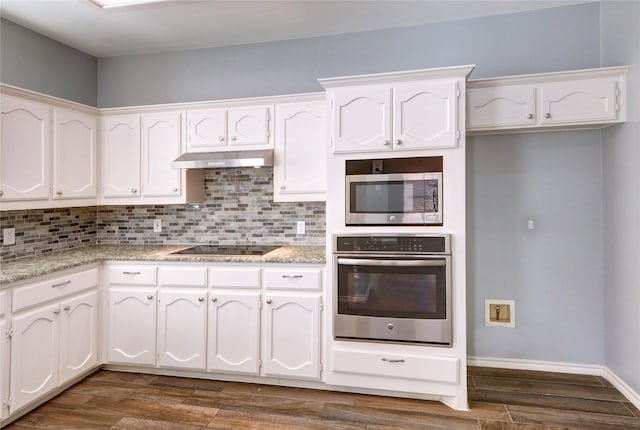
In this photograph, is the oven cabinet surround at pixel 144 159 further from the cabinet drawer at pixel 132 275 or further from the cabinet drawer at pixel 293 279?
the cabinet drawer at pixel 293 279

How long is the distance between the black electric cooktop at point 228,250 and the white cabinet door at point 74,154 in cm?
94

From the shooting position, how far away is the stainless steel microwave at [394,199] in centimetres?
251

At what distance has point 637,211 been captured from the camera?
94.3 inches

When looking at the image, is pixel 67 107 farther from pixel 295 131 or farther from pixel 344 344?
pixel 344 344

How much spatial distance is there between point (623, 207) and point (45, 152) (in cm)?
395

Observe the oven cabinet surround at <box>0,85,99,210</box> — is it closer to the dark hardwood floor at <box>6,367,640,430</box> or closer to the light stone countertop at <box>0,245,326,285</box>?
the light stone countertop at <box>0,245,326,285</box>

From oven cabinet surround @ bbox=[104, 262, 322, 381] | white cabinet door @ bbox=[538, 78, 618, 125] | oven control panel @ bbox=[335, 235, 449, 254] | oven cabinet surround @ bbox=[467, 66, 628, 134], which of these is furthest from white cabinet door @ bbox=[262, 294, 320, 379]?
white cabinet door @ bbox=[538, 78, 618, 125]

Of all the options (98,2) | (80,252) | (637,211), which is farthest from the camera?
(80,252)

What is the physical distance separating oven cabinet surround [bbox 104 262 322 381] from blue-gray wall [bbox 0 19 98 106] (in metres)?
1.59

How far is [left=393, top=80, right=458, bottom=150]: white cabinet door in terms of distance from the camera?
8.08 ft

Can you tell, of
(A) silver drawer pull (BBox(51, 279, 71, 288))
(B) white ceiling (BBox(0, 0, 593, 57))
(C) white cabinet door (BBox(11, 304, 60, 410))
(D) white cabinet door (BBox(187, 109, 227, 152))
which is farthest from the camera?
(D) white cabinet door (BBox(187, 109, 227, 152))

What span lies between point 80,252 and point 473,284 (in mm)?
3127

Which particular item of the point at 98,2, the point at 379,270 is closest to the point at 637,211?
the point at 379,270

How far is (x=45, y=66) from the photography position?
3211 mm
